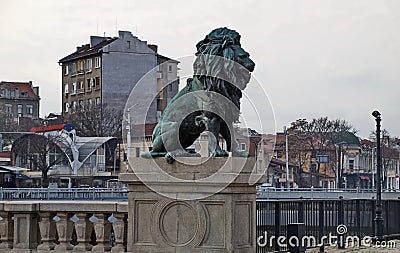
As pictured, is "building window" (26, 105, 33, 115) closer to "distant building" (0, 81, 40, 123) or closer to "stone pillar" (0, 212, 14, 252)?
"distant building" (0, 81, 40, 123)

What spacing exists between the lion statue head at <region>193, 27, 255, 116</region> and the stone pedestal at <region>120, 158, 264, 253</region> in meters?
1.25

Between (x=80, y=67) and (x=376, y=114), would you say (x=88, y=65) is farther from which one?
(x=376, y=114)

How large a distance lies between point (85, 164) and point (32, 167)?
614 cm

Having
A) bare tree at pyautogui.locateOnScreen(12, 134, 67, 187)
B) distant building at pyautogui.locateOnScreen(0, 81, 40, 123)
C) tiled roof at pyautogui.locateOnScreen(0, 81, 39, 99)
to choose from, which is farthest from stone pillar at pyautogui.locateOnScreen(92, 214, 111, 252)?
tiled roof at pyautogui.locateOnScreen(0, 81, 39, 99)

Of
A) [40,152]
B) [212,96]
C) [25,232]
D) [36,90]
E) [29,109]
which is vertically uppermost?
[36,90]

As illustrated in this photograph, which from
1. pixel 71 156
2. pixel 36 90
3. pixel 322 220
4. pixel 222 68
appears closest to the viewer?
pixel 222 68

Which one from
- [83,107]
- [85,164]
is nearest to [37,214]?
[85,164]

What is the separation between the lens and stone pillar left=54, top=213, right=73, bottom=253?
1354 centimetres

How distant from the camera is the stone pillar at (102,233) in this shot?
13430 millimetres

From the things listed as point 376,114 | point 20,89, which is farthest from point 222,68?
point 20,89

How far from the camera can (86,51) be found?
130875 millimetres

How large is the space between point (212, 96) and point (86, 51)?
392 feet

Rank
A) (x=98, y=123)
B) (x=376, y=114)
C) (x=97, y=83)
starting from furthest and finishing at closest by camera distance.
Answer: (x=97, y=83) < (x=98, y=123) < (x=376, y=114)

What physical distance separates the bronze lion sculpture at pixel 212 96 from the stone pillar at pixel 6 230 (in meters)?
2.67
